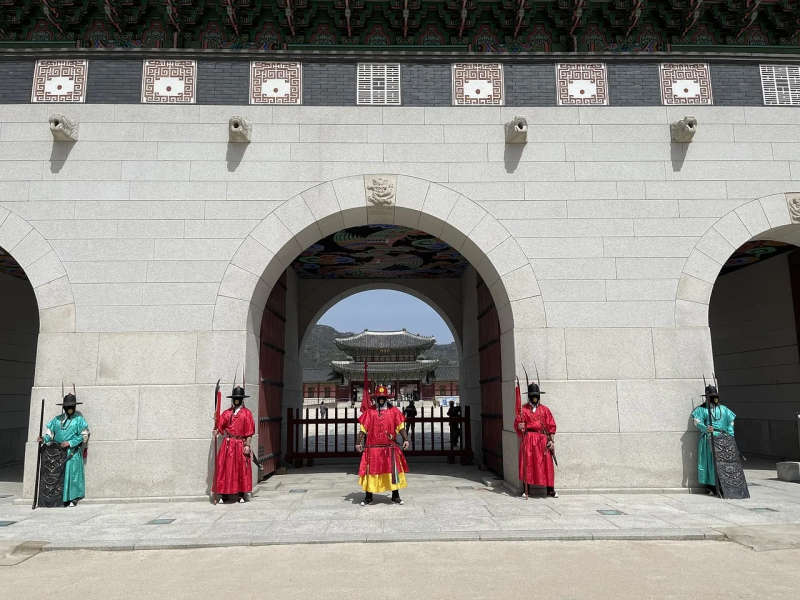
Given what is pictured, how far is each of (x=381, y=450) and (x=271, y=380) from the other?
299 centimetres

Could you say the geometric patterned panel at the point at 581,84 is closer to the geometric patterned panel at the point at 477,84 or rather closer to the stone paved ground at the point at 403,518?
the geometric patterned panel at the point at 477,84

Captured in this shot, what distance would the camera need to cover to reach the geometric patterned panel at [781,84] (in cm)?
808

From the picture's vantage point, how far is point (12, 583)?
159 inches

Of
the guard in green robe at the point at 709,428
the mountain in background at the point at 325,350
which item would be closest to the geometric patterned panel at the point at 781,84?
the guard in green robe at the point at 709,428

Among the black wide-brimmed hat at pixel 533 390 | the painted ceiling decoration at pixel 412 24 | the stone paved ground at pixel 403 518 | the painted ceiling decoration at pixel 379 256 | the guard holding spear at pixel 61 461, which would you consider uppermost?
the painted ceiling decoration at pixel 412 24

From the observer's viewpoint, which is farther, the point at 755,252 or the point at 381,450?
the point at 755,252

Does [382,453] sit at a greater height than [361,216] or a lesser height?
lesser

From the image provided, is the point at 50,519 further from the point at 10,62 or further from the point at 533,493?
the point at 10,62

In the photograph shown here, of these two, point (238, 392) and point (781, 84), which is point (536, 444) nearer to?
point (238, 392)

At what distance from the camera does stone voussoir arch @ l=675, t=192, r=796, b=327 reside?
7.51 m

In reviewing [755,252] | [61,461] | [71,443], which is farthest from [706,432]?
[61,461]

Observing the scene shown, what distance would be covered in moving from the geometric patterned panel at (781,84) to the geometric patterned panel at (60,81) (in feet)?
31.8

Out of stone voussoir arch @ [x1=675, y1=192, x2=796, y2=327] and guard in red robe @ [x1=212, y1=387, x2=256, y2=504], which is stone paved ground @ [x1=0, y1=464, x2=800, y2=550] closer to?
guard in red robe @ [x1=212, y1=387, x2=256, y2=504]

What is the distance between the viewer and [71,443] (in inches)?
263
